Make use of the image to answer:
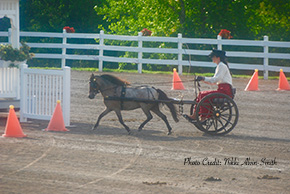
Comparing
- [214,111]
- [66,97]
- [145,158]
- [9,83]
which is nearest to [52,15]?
[9,83]

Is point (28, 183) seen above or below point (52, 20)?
below

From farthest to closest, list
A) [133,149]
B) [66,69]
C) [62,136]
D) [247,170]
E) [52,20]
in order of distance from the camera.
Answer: [52,20]
[66,69]
[62,136]
[133,149]
[247,170]

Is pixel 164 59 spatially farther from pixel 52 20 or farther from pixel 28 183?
pixel 28 183

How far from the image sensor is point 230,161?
9922 mm

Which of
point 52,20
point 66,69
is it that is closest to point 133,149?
point 66,69

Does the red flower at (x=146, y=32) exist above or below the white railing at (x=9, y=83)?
above

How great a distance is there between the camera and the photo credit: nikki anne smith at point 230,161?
31.9 feet

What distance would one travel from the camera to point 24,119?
→ 45.8 ft

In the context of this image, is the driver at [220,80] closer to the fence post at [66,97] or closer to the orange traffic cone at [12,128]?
the fence post at [66,97]

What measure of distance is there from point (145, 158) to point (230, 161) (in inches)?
54.1

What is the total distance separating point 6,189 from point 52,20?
26633 millimetres

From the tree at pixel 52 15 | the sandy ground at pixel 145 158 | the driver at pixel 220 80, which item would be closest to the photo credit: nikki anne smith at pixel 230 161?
the sandy ground at pixel 145 158

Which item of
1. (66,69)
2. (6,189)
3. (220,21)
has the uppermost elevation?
(220,21)

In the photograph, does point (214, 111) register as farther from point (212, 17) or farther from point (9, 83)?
point (212, 17)
